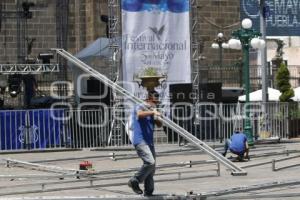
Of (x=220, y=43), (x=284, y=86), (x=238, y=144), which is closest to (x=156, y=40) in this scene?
(x=284, y=86)

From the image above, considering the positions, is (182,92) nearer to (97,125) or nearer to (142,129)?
(97,125)

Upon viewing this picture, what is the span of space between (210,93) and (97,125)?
4.94 metres

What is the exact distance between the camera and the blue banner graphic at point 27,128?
27.0 metres

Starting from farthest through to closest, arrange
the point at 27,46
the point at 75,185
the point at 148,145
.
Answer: the point at 27,46, the point at 75,185, the point at 148,145

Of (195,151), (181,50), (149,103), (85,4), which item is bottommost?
(195,151)

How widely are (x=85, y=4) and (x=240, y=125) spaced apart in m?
14.8

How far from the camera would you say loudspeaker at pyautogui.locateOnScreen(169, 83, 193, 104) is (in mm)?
28630

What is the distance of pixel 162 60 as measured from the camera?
1125 inches

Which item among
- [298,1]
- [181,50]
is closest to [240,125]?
[181,50]

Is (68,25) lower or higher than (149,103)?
higher

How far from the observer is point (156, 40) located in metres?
28.6

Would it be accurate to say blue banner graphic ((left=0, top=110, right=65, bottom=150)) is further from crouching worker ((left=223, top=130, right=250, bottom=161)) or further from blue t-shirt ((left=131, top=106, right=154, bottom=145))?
blue t-shirt ((left=131, top=106, right=154, bottom=145))

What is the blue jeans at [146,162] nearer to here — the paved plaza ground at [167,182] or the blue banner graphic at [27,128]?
the paved plaza ground at [167,182]

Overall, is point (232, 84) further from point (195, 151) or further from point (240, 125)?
point (195, 151)
